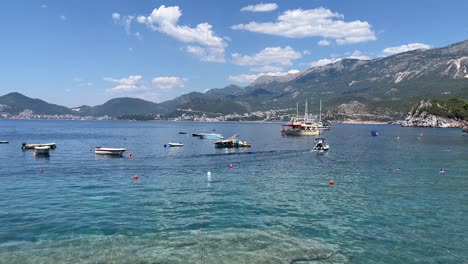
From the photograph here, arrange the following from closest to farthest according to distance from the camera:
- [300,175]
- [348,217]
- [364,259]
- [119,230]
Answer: [364,259] → [119,230] → [348,217] → [300,175]

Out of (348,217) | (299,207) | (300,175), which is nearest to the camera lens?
(348,217)

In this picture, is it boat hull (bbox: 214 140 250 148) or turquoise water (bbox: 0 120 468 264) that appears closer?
turquoise water (bbox: 0 120 468 264)

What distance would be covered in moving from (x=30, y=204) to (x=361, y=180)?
5002cm

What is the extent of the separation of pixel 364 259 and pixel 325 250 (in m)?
2.96

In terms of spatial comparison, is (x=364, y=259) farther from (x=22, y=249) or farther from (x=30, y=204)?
(x=30, y=204)

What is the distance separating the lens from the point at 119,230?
109ft

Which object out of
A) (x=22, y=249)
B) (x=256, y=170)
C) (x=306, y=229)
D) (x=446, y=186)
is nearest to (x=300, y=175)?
(x=256, y=170)

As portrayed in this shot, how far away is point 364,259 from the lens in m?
27.0

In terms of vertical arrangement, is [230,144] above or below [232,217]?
above

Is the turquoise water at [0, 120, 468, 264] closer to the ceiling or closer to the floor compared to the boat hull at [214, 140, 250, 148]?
closer to the floor

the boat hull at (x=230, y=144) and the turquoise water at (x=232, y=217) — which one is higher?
the boat hull at (x=230, y=144)

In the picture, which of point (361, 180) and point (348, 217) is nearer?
point (348, 217)

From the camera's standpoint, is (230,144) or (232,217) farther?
(230,144)

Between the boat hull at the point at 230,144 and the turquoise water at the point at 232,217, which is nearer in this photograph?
the turquoise water at the point at 232,217
